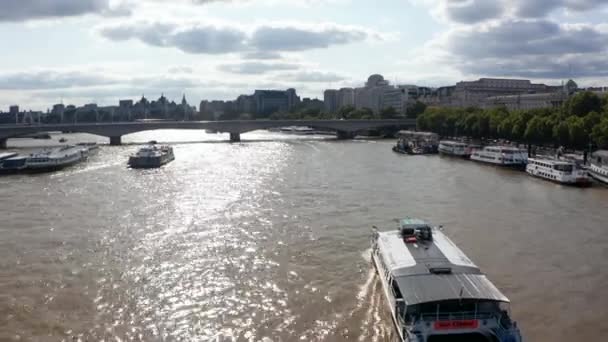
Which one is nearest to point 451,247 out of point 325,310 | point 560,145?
point 325,310

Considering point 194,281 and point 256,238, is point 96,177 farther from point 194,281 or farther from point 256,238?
point 194,281

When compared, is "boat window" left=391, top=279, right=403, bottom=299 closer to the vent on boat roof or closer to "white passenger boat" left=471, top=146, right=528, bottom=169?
the vent on boat roof

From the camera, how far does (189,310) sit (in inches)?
669

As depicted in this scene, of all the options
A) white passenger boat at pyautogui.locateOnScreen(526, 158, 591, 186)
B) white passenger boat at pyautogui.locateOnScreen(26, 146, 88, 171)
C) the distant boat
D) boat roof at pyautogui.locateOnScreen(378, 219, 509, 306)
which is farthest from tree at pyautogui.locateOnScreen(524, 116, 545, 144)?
the distant boat

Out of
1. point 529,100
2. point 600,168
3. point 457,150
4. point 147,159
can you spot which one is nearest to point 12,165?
point 147,159

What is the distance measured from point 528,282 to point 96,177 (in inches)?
1419

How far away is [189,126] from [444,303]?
3288 inches

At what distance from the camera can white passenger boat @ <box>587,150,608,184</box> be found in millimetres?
42344

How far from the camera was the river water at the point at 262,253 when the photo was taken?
16.2m

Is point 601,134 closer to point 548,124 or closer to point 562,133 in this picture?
point 562,133

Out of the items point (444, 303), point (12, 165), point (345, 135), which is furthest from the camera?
point (345, 135)

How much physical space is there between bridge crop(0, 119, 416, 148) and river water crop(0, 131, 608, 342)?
145 feet

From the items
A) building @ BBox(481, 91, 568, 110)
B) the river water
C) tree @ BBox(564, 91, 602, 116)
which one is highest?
building @ BBox(481, 91, 568, 110)

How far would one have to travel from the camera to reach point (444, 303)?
1353 cm
